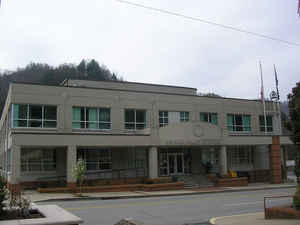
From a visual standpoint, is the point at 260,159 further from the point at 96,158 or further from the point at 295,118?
the point at 295,118

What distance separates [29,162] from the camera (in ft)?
98.6

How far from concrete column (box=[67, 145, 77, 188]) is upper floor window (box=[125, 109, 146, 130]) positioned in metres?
7.23

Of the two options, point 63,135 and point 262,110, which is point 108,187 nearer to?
point 63,135

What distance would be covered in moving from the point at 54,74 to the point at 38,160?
214 ft

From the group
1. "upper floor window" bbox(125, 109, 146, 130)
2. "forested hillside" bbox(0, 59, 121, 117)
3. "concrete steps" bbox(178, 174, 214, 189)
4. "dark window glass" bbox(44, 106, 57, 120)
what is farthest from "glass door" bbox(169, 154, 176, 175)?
"forested hillside" bbox(0, 59, 121, 117)

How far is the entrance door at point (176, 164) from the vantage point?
35.8 m

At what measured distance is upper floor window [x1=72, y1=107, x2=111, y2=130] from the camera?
3172 centimetres

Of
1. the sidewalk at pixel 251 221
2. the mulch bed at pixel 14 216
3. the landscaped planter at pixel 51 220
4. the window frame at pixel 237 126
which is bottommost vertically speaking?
the sidewalk at pixel 251 221

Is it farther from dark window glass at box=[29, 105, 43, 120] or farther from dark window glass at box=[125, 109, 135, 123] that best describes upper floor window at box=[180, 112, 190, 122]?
dark window glass at box=[29, 105, 43, 120]

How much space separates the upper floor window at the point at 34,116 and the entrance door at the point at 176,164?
12.3m

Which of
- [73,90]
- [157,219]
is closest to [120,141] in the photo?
[73,90]

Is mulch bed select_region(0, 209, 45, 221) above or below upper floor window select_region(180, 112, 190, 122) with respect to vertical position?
below

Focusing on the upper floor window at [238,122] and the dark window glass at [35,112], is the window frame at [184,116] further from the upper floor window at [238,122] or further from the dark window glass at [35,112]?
the dark window glass at [35,112]

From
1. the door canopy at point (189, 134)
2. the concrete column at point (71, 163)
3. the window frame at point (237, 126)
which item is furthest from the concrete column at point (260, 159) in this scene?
the concrete column at point (71, 163)
